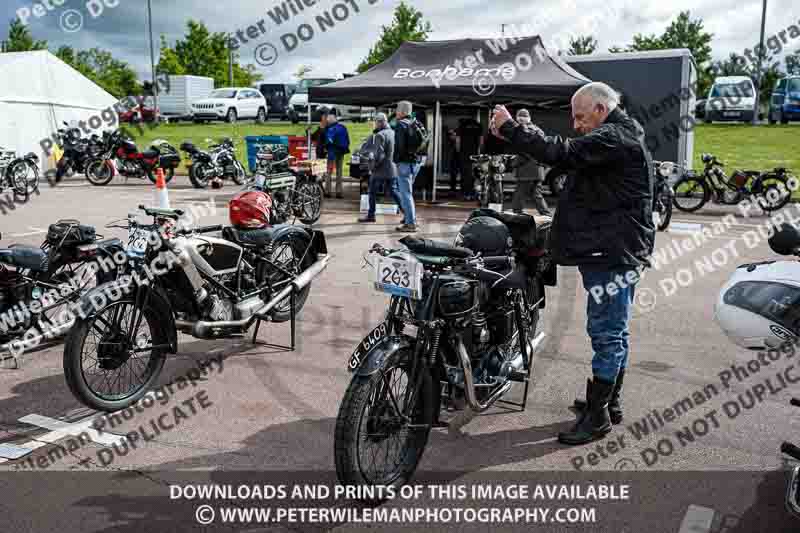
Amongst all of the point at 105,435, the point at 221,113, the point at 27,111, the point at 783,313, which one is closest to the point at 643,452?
the point at 783,313

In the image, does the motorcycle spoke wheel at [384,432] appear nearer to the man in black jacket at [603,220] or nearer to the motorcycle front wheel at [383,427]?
the motorcycle front wheel at [383,427]

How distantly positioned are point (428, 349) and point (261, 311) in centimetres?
218

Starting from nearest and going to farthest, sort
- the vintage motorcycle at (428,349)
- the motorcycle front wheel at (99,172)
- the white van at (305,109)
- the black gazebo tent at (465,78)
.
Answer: the vintage motorcycle at (428,349) < the black gazebo tent at (465,78) < the motorcycle front wheel at (99,172) < the white van at (305,109)

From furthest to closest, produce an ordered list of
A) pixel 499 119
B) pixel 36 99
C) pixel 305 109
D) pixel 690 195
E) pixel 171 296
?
1. pixel 305 109
2. pixel 36 99
3. pixel 690 195
4. pixel 171 296
5. pixel 499 119

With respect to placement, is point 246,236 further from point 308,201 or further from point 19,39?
point 19,39

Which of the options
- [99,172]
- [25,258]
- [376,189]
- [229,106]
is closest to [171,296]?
[25,258]

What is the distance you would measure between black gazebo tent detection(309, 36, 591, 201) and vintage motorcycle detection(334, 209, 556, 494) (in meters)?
9.84

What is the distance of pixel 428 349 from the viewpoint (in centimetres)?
363

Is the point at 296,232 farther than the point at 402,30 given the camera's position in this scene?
No

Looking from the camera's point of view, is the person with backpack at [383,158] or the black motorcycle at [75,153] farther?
the black motorcycle at [75,153]

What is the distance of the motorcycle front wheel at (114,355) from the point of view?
4270 millimetres

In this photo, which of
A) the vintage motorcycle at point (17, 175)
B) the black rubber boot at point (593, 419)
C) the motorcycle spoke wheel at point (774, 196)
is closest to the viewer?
the black rubber boot at point (593, 419)

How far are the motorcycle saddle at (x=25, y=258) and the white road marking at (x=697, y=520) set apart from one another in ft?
15.2

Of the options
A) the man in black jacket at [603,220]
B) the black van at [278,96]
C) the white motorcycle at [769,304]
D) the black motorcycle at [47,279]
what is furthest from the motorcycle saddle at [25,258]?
the black van at [278,96]
